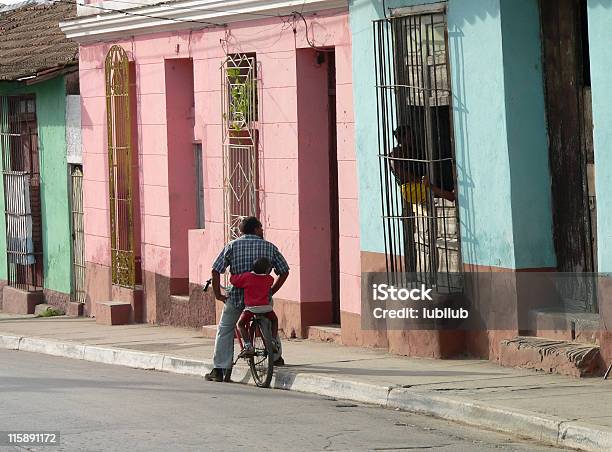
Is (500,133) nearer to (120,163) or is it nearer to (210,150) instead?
(210,150)

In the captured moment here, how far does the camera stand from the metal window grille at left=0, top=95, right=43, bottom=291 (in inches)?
908

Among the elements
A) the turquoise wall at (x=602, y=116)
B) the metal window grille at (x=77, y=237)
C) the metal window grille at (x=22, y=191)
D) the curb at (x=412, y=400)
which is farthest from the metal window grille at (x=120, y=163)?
the turquoise wall at (x=602, y=116)

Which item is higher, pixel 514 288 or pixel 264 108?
pixel 264 108

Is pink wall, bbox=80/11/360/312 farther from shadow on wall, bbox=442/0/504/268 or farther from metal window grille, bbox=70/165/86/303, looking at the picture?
shadow on wall, bbox=442/0/504/268

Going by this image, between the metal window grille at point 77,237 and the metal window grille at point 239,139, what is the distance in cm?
480

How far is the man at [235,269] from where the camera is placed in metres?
13.4

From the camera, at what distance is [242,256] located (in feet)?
43.8

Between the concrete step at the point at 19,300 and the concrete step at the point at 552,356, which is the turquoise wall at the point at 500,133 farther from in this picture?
the concrete step at the point at 19,300

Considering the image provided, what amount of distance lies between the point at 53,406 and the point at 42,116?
1181cm

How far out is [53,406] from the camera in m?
11.5

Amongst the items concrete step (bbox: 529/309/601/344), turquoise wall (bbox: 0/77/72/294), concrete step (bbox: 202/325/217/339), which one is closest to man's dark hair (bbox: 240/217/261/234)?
concrete step (bbox: 529/309/601/344)

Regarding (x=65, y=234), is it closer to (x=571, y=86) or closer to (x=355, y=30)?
(x=355, y=30)

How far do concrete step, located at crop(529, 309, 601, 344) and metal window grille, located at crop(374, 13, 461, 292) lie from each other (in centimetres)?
105

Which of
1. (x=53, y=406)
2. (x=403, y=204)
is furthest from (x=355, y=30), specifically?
(x=53, y=406)
